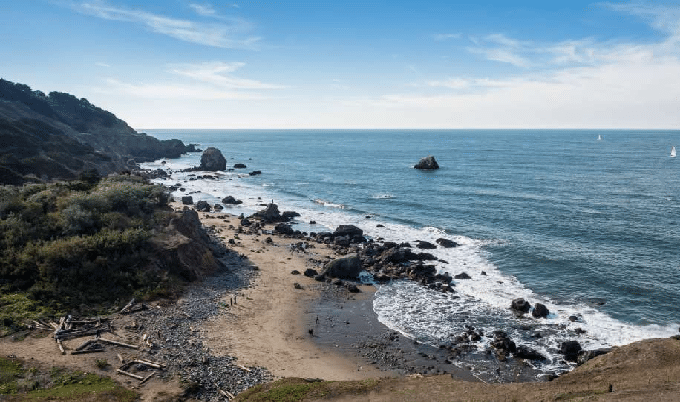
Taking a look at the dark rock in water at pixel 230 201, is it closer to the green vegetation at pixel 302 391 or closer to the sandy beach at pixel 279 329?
the sandy beach at pixel 279 329

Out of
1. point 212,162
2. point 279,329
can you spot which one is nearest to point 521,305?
point 279,329

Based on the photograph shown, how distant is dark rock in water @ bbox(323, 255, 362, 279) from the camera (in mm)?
46031

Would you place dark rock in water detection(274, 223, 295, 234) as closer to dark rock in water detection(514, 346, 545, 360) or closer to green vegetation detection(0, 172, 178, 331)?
green vegetation detection(0, 172, 178, 331)

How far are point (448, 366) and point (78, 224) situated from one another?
1373 inches

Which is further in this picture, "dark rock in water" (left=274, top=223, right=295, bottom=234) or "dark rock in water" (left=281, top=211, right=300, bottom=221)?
"dark rock in water" (left=281, top=211, right=300, bottom=221)

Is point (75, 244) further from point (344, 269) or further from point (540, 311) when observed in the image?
point (540, 311)

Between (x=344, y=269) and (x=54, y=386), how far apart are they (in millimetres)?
28431

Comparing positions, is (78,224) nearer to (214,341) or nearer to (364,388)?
(214,341)

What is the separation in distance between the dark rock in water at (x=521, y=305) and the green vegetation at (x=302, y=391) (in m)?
20.7

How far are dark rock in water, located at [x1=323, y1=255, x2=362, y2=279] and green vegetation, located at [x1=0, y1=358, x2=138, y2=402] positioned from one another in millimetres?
25434

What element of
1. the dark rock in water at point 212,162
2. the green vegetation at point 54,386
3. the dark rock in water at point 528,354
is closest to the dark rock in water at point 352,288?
the dark rock in water at point 528,354

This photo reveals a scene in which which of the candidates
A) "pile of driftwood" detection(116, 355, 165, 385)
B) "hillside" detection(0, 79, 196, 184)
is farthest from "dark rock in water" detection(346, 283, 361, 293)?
"hillside" detection(0, 79, 196, 184)

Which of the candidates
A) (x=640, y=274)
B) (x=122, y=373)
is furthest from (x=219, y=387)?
(x=640, y=274)

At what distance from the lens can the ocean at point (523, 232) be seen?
35938 mm
